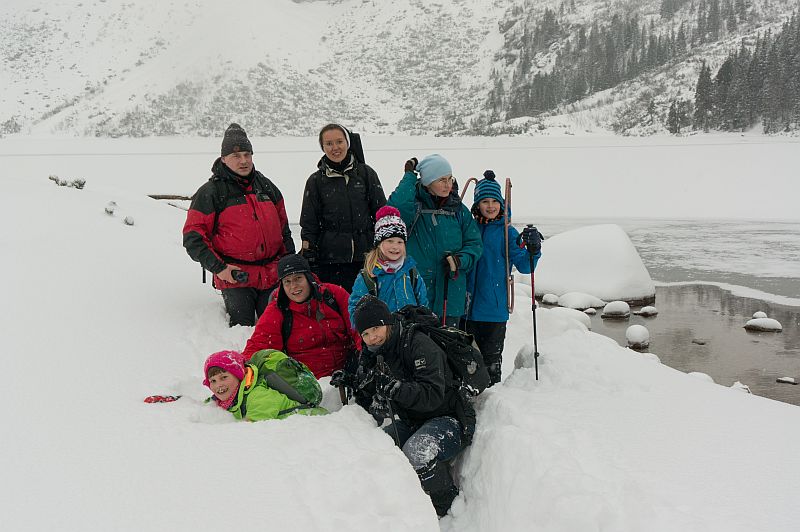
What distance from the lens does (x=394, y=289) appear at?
324 centimetres

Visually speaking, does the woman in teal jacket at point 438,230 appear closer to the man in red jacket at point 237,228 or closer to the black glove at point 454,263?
the black glove at point 454,263


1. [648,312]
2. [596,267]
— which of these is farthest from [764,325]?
[596,267]

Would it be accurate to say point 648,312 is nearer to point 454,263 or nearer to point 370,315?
point 454,263

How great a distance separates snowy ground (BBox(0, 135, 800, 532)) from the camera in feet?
6.76

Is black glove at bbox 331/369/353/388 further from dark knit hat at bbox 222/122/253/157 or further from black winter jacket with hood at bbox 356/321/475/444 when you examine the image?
dark knit hat at bbox 222/122/253/157

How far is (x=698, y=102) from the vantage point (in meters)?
41.5

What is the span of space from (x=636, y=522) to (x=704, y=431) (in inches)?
36.8

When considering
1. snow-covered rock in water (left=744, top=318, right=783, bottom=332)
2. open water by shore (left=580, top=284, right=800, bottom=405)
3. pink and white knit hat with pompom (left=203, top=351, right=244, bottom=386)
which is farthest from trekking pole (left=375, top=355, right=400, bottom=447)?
snow-covered rock in water (left=744, top=318, right=783, bottom=332)

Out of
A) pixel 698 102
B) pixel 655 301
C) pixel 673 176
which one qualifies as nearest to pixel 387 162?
pixel 673 176

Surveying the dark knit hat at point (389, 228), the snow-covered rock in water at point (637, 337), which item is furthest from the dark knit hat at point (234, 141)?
the snow-covered rock in water at point (637, 337)

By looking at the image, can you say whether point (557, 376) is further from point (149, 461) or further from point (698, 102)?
point (698, 102)

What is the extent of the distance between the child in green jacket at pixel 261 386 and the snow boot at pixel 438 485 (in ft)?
2.17

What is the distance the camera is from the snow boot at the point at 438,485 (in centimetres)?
266

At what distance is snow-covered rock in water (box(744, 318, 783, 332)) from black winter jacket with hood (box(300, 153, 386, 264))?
23.6 ft
